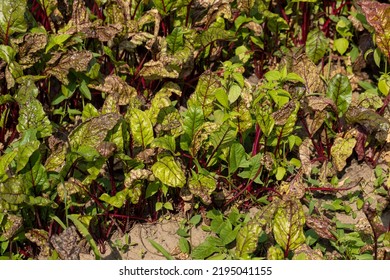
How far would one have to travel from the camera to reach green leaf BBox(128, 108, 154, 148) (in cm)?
373

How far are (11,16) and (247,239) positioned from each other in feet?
5.87

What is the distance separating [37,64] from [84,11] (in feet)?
1.54

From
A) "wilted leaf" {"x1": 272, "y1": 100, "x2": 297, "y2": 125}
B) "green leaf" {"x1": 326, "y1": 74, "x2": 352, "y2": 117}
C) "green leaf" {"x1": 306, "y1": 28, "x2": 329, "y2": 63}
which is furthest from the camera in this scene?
"green leaf" {"x1": 306, "y1": 28, "x2": 329, "y2": 63}

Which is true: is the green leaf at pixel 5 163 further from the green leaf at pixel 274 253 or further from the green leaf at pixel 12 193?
the green leaf at pixel 274 253

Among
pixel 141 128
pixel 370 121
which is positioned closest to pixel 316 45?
pixel 370 121

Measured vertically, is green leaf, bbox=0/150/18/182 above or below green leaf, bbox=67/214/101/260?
above

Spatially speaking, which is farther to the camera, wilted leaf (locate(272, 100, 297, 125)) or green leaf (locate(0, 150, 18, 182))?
wilted leaf (locate(272, 100, 297, 125))

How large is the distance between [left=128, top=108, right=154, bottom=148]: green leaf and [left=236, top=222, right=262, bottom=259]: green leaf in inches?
27.0

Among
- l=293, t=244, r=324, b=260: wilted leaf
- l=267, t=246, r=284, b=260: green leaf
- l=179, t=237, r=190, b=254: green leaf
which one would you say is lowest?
l=179, t=237, r=190, b=254: green leaf

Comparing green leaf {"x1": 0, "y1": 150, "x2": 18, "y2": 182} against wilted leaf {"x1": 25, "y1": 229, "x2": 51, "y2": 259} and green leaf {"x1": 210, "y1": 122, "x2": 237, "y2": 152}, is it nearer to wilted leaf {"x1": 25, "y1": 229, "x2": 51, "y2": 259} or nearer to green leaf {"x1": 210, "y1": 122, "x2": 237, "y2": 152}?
wilted leaf {"x1": 25, "y1": 229, "x2": 51, "y2": 259}

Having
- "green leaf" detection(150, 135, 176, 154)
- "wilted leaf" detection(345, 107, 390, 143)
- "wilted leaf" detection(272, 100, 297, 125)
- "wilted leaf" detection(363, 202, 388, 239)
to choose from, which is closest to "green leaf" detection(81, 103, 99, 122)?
"green leaf" detection(150, 135, 176, 154)

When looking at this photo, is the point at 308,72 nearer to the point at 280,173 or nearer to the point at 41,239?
the point at 280,173

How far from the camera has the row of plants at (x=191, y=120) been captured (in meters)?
3.56

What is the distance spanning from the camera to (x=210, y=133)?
12.2ft
